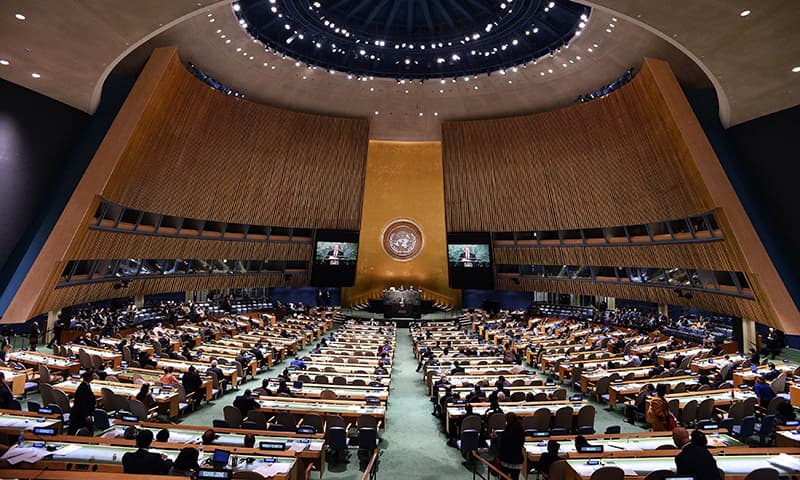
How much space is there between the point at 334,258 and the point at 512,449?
2063cm

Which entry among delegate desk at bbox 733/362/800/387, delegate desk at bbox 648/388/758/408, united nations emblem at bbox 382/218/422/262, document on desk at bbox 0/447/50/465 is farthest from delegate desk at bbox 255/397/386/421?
united nations emblem at bbox 382/218/422/262

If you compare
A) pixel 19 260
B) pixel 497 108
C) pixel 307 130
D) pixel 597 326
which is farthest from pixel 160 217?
pixel 597 326

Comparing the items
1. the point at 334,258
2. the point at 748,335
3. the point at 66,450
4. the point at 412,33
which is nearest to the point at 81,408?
the point at 66,450

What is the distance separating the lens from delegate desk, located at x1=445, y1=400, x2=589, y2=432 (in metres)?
8.13

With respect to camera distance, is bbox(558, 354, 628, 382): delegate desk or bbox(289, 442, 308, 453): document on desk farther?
bbox(558, 354, 628, 382): delegate desk

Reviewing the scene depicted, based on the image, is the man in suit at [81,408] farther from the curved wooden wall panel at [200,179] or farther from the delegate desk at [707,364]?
the delegate desk at [707,364]

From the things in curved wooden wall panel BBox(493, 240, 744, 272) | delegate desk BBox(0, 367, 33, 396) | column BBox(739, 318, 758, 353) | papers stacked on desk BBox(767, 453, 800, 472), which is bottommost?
papers stacked on desk BBox(767, 453, 800, 472)

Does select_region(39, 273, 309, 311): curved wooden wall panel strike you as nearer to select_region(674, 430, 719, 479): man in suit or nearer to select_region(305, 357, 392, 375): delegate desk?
select_region(305, 357, 392, 375): delegate desk

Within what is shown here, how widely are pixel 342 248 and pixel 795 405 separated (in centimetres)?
2049

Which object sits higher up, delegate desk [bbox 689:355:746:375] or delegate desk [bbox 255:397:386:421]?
delegate desk [bbox 689:355:746:375]

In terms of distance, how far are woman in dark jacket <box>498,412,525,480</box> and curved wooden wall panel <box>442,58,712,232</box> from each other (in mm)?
13124

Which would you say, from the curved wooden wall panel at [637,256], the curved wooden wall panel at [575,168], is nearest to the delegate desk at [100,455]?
the curved wooden wall panel at [637,256]

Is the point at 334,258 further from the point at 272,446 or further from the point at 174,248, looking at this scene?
the point at 272,446

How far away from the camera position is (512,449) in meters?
6.17
